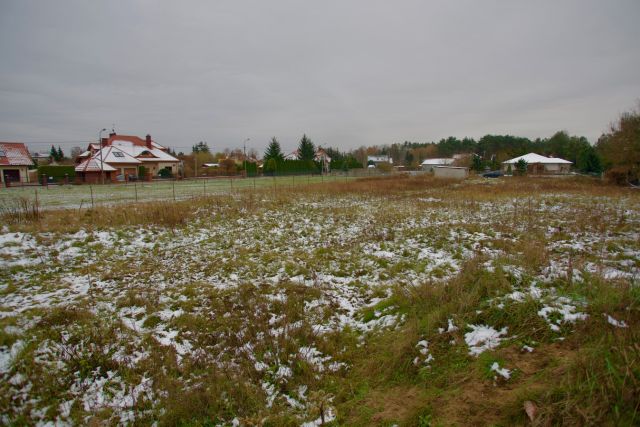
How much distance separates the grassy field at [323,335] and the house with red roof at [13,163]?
158 ft

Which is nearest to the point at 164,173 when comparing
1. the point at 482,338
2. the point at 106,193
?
the point at 106,193

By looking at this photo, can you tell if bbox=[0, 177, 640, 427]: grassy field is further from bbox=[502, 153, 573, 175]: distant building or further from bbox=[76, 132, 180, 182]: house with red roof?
bbox=[502, 153, 573, 175]: distant building

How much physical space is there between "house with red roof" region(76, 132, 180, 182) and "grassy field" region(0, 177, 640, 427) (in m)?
42.8

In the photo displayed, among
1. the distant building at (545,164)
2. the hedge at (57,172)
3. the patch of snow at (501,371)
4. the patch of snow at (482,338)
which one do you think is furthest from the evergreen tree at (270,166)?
the patch of snow at (501,371)

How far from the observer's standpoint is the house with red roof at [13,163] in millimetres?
42691

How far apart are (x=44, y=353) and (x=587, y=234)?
42.5ft

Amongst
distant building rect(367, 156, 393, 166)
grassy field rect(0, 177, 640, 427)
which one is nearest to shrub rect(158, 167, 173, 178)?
grassy field rect(0, 177, 640, 427)

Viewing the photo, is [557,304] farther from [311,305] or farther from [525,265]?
[311,305]

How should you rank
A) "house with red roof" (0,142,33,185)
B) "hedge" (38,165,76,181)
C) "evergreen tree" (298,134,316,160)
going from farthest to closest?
"evergreen tree" (298,134,316,160)
"hedge" (38,165,76,181)
"house with red roof" (0,142,33,185)

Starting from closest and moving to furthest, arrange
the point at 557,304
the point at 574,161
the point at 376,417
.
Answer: the point at 376,417, the point at 557,304, the point at 574,161

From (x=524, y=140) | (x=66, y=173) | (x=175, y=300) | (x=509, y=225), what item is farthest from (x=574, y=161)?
(x=66, y=173)

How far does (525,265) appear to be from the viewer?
19.1 ft

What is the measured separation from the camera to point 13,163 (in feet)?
141

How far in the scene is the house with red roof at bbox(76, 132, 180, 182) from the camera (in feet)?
151
